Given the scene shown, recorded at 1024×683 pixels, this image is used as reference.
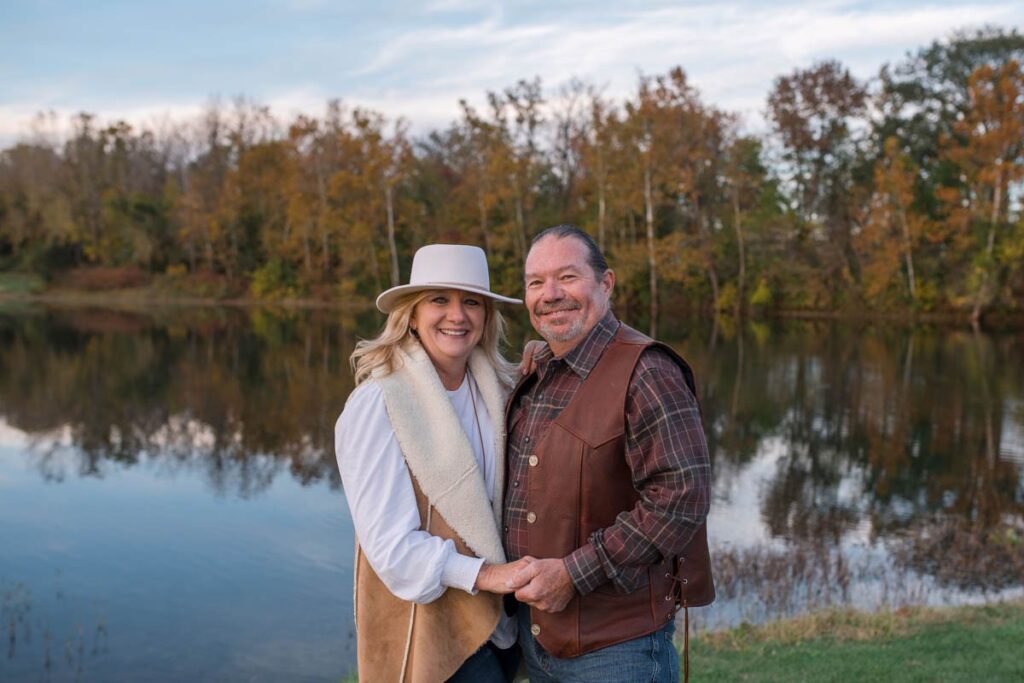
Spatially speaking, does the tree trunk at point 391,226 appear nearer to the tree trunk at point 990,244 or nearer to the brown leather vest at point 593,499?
the tree trunk at point 990,244

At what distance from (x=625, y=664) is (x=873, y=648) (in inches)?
140

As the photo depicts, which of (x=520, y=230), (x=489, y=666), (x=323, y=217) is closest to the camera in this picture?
(x=489, y=666)

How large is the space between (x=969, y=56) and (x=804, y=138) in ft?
23.6

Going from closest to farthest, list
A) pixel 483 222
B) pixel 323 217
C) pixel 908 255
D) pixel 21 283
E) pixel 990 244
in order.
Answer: pixel 990 244
pixel 908 255
pixel 483 222
pixel 323 217
pixel 21 283

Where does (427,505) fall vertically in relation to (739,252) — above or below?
below

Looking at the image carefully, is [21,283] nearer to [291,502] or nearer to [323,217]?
[323,217]

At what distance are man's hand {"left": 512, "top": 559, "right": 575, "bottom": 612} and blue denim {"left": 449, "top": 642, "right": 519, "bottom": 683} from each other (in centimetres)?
37

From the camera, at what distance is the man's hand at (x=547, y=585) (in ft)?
7.86

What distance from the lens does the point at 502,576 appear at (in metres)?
2.49

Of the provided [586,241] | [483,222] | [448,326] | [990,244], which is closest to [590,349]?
[586,241]

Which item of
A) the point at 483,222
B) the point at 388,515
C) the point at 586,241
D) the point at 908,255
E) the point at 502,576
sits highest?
the point at 483,222

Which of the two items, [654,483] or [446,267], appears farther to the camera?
[446,267]

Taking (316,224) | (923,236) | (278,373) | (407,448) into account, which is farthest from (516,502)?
(316,224)

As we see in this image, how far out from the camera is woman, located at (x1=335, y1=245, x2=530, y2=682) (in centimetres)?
252
